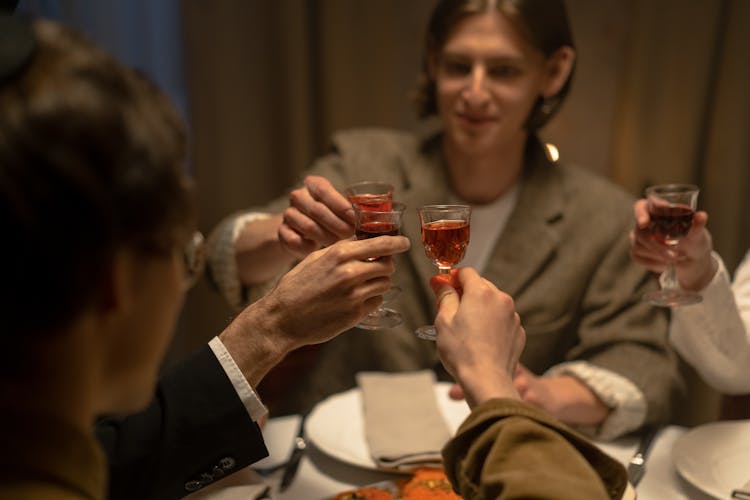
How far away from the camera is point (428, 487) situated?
4.60 feet

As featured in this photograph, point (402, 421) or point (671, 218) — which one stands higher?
point (671, 218)

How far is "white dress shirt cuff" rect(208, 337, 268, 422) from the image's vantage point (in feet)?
4.06

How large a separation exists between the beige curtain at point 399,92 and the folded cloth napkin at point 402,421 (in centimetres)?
108

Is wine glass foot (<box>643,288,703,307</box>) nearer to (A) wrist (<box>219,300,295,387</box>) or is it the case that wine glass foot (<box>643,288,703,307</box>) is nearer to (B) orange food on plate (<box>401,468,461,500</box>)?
(B) orange food on plate (<box>401,468,461,500</box>)

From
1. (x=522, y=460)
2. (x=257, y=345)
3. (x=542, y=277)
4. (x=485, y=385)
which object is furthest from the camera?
(x=542, y=277)

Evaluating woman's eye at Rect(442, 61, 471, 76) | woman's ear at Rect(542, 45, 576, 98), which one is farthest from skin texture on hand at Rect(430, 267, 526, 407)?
woman's ear at Rect(542, 45, 576, 98)

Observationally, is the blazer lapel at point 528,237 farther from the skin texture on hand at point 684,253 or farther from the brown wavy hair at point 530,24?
the skin texture on hand at point 684,253

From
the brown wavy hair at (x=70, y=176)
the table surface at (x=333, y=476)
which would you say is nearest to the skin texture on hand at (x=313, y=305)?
the table surface at (x=333, y=476)

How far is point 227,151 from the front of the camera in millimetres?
3105

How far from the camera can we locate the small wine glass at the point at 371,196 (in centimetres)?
146

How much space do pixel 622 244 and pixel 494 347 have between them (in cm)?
128

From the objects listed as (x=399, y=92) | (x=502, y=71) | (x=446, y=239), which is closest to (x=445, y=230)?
(x=446, y=239)

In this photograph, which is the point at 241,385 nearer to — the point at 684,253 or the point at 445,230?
the point at 445,230

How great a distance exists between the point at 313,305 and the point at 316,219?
0.39 metres
